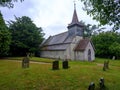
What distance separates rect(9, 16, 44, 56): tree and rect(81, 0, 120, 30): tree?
117 feet

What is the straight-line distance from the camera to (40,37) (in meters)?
49.6

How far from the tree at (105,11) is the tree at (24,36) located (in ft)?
117

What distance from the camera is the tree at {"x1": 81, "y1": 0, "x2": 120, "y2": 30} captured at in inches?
437

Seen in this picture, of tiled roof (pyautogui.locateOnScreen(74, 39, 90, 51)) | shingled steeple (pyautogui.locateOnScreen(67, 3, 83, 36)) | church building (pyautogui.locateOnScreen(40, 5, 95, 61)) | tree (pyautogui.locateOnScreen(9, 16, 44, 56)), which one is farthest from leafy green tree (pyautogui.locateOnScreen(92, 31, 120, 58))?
tree (pyautogui.locateOnScreen(9, 16, 44, 56))

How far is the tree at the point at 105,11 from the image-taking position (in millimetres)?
11109

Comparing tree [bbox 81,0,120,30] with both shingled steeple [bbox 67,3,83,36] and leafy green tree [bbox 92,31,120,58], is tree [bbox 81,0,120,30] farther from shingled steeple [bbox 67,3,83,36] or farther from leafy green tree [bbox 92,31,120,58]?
leafy green tree [bbox 92,31,120,58]

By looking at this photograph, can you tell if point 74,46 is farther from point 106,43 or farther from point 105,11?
point 105,11

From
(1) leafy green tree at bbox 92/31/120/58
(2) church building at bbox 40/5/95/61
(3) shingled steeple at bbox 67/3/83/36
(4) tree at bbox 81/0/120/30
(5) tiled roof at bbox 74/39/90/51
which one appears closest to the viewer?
(4) tree at bbox 81/0/120/30

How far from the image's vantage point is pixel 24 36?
4675 centimetres

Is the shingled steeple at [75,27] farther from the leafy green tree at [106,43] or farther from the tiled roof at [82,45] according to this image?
the leafy green tree at [106,43]

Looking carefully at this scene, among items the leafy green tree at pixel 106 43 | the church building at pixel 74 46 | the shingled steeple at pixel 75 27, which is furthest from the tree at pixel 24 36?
the leafy green tree at pixel 106 43

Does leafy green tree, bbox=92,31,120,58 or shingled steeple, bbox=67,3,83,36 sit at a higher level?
shingled steeple, bbox=67,3,83,36

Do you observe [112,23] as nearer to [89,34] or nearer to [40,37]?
[40,37]

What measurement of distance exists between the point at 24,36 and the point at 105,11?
124 feet
